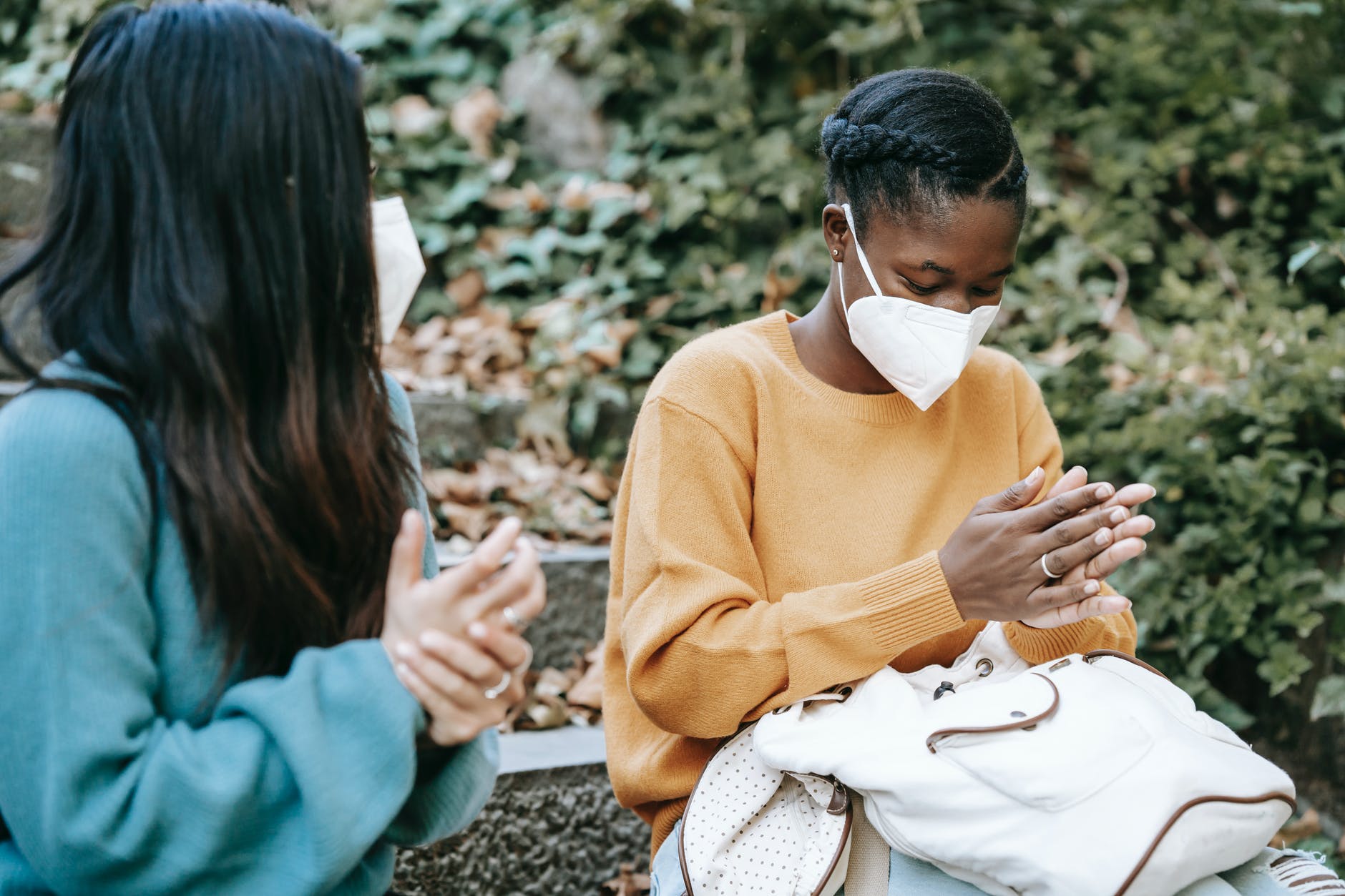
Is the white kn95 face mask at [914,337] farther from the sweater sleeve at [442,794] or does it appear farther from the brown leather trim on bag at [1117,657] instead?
the sweater sleeve at [442,794]

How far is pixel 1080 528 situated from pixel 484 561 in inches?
36.3

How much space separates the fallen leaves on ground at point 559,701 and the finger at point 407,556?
1.57 meters

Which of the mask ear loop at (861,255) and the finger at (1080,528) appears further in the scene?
the mask ear loop at (861,255)

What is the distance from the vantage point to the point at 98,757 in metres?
1.08

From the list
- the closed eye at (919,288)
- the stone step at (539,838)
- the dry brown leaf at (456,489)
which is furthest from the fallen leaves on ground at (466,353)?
the closed eye at (919,288)

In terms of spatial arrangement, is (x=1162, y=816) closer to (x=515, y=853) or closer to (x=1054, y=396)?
(x=515, y=853)

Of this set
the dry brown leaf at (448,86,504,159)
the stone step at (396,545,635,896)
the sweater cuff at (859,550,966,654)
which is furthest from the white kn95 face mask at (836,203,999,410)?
the dry brown leaf at (448,86,504,159)

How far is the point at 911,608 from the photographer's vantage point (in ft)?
5.42

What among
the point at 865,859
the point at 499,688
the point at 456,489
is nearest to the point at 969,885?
the point at 865,859

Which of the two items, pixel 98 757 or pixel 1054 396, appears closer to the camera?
pixel 98 757

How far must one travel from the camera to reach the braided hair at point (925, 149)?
1.86 m

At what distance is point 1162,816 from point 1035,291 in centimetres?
255

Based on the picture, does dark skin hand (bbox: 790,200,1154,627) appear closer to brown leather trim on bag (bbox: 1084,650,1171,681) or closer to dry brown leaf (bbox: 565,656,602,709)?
brown leather trim on bag (bbox: 1084,650,1171,681)

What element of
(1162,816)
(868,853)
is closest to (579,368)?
(868,853)
